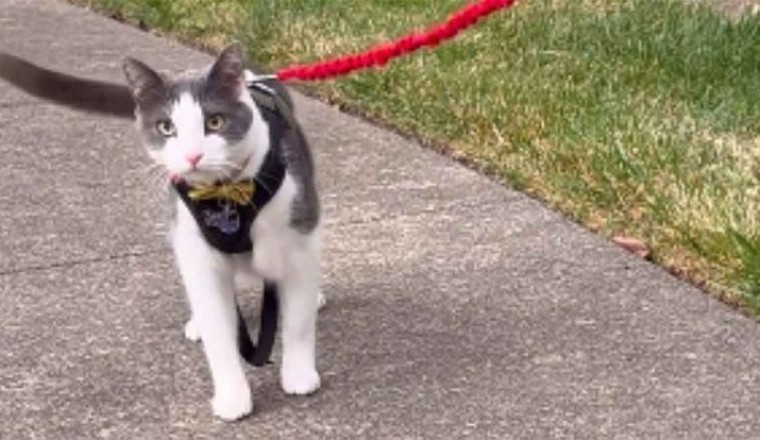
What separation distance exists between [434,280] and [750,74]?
88.7 inches

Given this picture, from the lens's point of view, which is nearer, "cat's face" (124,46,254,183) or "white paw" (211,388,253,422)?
"cat's face" (124,46,254,183)

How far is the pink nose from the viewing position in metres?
3.41

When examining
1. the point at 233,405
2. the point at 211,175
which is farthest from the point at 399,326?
the point at 211,175

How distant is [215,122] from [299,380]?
2.69ft

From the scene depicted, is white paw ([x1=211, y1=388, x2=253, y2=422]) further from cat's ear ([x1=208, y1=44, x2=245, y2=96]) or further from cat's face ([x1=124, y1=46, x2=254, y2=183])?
cat's ear ([x1=208, y1=44, x2=245, y2=96])

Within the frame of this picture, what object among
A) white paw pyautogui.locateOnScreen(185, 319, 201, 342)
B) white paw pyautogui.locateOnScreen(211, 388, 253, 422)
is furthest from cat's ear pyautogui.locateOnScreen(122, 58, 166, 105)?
white paw pyautogui.locateOnScreen(185, 319, 201, 342)

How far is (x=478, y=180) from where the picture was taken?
5672mm

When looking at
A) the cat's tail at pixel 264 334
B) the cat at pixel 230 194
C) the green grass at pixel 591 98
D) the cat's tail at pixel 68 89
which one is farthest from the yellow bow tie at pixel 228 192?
the green grass at pixel 591 98

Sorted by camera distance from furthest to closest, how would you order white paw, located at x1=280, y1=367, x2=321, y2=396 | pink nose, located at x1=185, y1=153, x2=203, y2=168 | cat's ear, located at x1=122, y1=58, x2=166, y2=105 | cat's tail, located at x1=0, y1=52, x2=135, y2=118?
cat's tail, located at x1=0, y1=52, x2=135, y2=118, white paw, located at x1=280, y1=367, x2=321, y2=396, cat's ear, located at x1=122, y1=58, x2=166, y2=105, pink nose, located at x1=185, y1=153, x2=203, y2=168

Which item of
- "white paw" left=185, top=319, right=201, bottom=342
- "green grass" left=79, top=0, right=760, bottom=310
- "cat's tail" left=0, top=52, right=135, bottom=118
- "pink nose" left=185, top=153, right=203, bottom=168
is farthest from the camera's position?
"green grass" left=79, top=0, right=760, bottom=310

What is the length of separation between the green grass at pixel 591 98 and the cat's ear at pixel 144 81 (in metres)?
1.85

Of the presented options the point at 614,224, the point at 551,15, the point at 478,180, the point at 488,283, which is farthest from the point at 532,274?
the point at 551,15

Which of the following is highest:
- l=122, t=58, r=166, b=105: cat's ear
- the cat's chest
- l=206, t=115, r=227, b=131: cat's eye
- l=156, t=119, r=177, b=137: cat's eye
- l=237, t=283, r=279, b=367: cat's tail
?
l=122, t=58, r=166, b=105: cat's ear

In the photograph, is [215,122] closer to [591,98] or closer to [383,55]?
[383,55]
